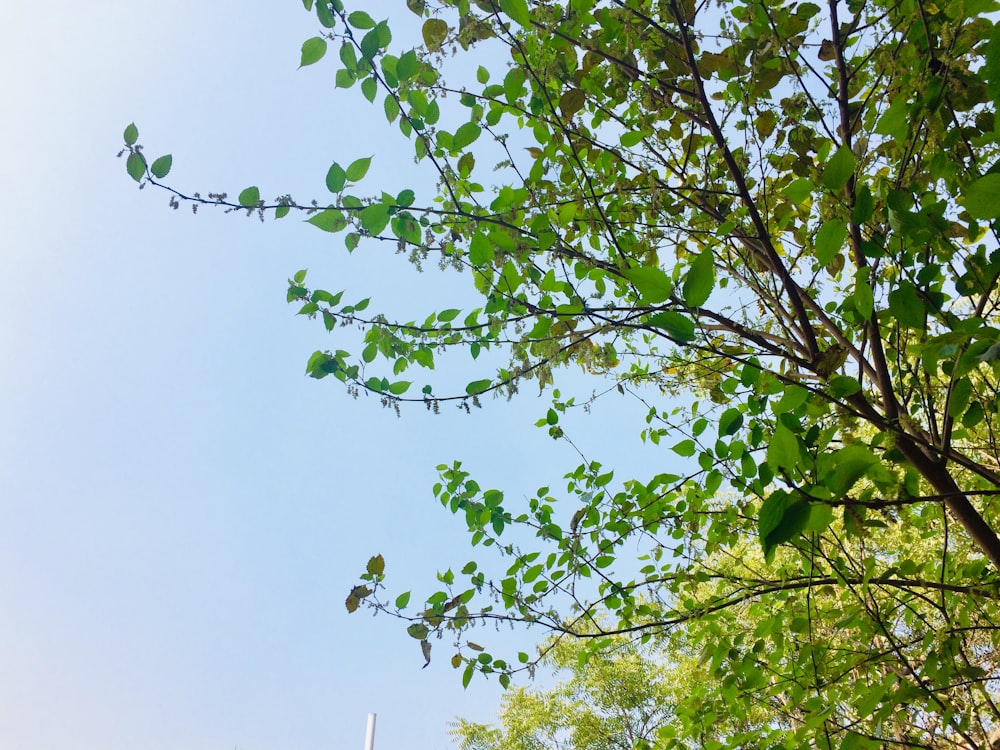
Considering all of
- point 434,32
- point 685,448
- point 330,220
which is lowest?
point 685,448

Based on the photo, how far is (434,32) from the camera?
4.77 feet

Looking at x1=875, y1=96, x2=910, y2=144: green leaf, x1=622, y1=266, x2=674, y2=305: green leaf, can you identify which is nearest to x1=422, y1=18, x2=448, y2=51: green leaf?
x1=875, y1=96, x2=910, y2=144: green leaf

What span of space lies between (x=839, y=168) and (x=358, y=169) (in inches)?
26.0

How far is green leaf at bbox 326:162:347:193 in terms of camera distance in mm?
1021

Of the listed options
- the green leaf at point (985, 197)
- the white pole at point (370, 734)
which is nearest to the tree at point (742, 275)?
the green leaf at point (985, 197)

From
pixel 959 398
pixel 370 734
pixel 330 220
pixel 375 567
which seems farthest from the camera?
pixel 370 734

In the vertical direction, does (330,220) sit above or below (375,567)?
above

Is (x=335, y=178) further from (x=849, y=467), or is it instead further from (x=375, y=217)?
(x=849, y=467)

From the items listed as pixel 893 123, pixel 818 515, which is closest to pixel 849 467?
pixel 818 515

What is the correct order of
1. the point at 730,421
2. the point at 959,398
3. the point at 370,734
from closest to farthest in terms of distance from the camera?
the point at 959,398 < the point at 730,421 < the point at 370,734

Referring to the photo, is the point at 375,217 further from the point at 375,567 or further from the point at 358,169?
the point at 375,567

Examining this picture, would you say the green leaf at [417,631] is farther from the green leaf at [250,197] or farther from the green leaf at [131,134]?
the green leaf at [131,134]

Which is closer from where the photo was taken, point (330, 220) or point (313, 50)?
point (313, 50)

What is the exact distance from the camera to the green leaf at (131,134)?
3.44 ft
